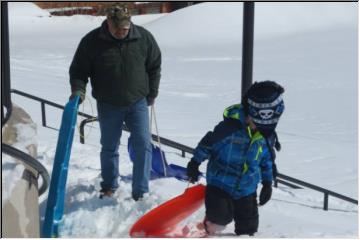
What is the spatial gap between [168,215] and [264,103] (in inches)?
42.7

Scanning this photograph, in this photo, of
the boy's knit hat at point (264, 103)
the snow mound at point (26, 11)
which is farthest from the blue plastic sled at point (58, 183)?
the snow mound at point (26, 11)

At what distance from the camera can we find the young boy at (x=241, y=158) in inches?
160

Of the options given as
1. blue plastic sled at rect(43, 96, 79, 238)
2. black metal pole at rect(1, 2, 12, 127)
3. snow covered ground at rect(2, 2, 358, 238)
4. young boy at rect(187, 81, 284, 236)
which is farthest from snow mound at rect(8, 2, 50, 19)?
young boy at rect(187, 81, 284, 236)

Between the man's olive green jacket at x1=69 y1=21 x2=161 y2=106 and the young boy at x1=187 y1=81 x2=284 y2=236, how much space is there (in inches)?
30.4

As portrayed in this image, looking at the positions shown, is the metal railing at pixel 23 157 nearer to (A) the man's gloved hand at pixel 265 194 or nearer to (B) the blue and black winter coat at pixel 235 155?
(B) the blue and black winter coat at pixel 235 155

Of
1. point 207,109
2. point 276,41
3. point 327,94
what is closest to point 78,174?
point 207,109

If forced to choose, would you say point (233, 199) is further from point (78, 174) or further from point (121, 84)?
point (78, 174)

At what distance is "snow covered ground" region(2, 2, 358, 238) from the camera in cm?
496

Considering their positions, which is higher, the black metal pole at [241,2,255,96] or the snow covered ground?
the black metal pole at [241,2,255,96]

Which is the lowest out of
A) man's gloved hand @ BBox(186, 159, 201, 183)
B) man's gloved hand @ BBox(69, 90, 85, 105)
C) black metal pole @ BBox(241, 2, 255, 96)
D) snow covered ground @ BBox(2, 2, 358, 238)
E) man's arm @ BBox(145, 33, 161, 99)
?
snow covered ground @ BBox(2, 2, 358, 238)

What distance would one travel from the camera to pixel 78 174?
5.70 metres

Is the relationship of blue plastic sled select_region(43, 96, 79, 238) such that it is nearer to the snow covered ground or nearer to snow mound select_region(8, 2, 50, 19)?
the snow covered ground

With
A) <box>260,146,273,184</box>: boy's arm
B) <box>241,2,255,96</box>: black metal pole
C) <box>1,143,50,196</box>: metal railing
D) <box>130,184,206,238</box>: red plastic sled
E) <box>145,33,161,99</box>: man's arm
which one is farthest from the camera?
<box>241,2,255,96</box>: black metal pole

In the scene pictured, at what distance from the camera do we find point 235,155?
4.21 m
